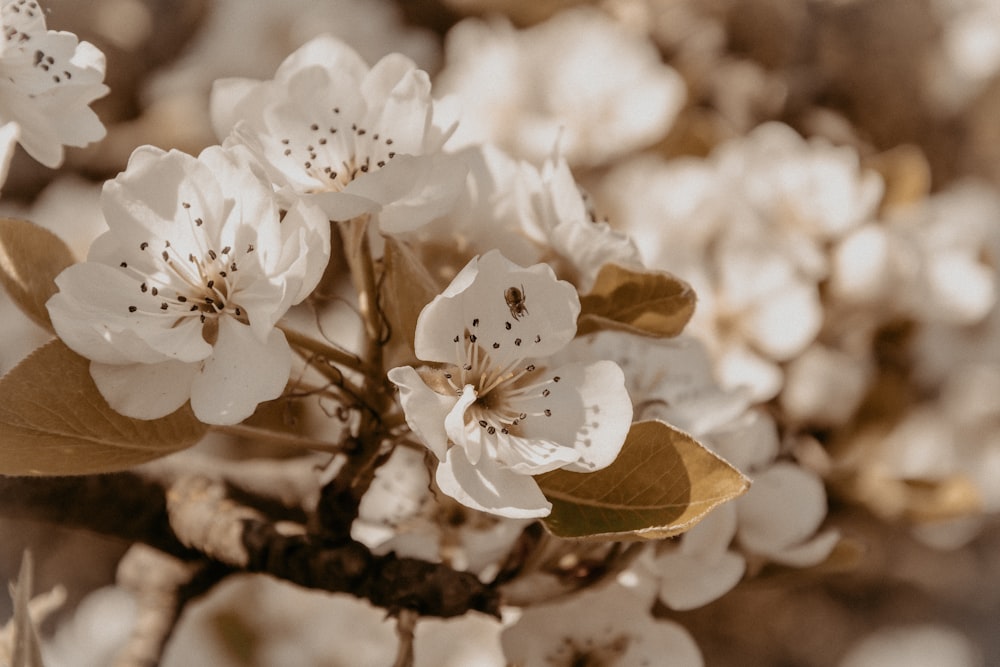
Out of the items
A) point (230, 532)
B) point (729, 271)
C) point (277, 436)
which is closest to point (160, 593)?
point (230, 532)

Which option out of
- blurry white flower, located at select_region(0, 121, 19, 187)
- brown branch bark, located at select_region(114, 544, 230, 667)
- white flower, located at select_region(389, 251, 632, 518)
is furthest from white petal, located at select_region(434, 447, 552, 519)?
brown branch bark, located at select_region(114, 544, 230, 667)

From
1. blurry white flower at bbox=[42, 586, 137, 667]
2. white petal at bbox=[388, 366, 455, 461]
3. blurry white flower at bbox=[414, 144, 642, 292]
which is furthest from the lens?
blurry white flower at bbox=[42, 586, 137, 667]

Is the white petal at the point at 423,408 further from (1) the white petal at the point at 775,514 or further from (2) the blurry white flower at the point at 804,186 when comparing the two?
(2) the blurry white flower at the point at 804,186

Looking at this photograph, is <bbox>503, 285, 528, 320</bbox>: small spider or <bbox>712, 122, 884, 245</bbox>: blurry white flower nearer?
<bbox>503, 285, 528, 320</bbox>: small spider

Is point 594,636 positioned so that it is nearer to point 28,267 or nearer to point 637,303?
point 637,303

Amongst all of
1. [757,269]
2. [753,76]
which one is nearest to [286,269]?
[757,269]

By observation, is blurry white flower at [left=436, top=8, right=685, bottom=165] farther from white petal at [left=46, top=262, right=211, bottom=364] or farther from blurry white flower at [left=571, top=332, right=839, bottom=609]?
white petal at [left=46, top=262, right=211, bottom=364]

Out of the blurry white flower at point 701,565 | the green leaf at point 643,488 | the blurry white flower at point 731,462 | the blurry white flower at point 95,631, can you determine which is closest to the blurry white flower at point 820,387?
the blurry white flower at point 731,462
